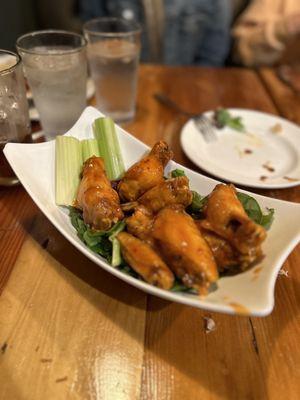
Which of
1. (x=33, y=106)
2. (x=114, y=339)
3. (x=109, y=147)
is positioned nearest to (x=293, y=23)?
(x=33, y=106)

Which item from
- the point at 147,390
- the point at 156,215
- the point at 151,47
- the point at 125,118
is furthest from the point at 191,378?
the point at 151,47

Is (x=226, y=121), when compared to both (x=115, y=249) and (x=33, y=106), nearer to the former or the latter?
(x=33, y=106)

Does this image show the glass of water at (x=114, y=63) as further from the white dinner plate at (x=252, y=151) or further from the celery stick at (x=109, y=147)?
the celery stick at (x=109, y=147)

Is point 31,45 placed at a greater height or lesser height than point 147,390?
greater

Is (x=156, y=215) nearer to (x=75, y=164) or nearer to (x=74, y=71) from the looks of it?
(x=75, y=164)

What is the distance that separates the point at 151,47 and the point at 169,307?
2527 mm

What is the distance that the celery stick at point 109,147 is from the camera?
1.20m

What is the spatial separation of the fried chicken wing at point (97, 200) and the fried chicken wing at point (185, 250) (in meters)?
0.12

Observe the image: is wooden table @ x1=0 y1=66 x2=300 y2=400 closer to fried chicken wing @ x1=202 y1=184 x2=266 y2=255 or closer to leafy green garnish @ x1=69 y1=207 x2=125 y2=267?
leafy green garnish @ x1=69 y1=207 x2=125 y2=267

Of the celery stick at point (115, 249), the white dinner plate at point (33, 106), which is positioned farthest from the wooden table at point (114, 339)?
the white dinner plate at point (33, 106)

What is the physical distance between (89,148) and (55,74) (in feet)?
1.26

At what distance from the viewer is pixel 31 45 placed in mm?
1459

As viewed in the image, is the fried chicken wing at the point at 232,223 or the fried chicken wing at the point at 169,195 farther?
the fried chicken wing at the point at 169,195

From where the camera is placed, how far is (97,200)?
942mm
